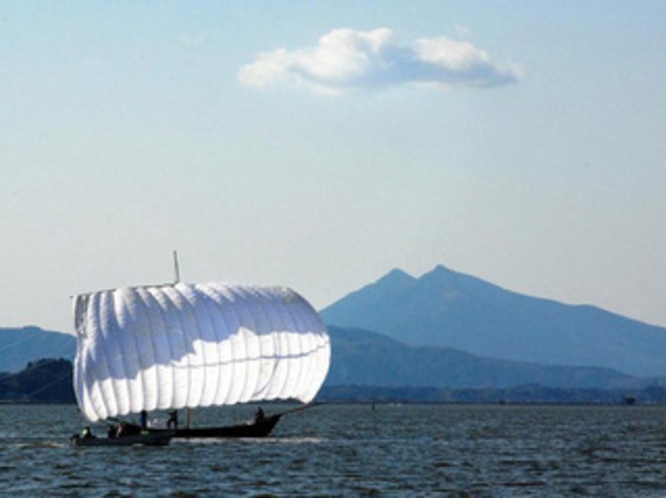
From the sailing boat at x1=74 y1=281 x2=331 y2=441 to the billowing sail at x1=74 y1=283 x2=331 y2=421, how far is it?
57 mm

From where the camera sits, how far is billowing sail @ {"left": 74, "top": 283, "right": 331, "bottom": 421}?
89.8 metres

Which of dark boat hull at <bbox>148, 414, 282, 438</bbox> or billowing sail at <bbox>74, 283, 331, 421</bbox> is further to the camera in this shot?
dark boat hull at <bbox>148, 414, 282, 438</bbox>

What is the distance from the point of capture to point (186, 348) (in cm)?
9056

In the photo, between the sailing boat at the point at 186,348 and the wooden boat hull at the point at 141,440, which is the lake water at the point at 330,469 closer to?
the wooden boat hull at the point at 141,440

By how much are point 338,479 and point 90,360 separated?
75.7 feet

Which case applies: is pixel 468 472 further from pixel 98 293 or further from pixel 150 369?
pixel 98 293

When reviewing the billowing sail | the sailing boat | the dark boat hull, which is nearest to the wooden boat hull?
the sailing boat

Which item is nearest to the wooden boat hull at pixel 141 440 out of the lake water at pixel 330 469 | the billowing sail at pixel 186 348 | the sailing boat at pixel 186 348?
the sailing boat at pixel 186 348

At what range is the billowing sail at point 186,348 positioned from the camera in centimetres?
8981

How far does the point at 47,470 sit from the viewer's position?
77.7m

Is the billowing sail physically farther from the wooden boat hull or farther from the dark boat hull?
the dark boat hull

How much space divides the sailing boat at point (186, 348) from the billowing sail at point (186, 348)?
57 millimetres

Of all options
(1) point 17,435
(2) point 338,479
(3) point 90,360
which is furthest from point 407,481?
(1) point 17,435

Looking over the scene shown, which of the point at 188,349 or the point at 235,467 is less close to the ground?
the point at 188,349
